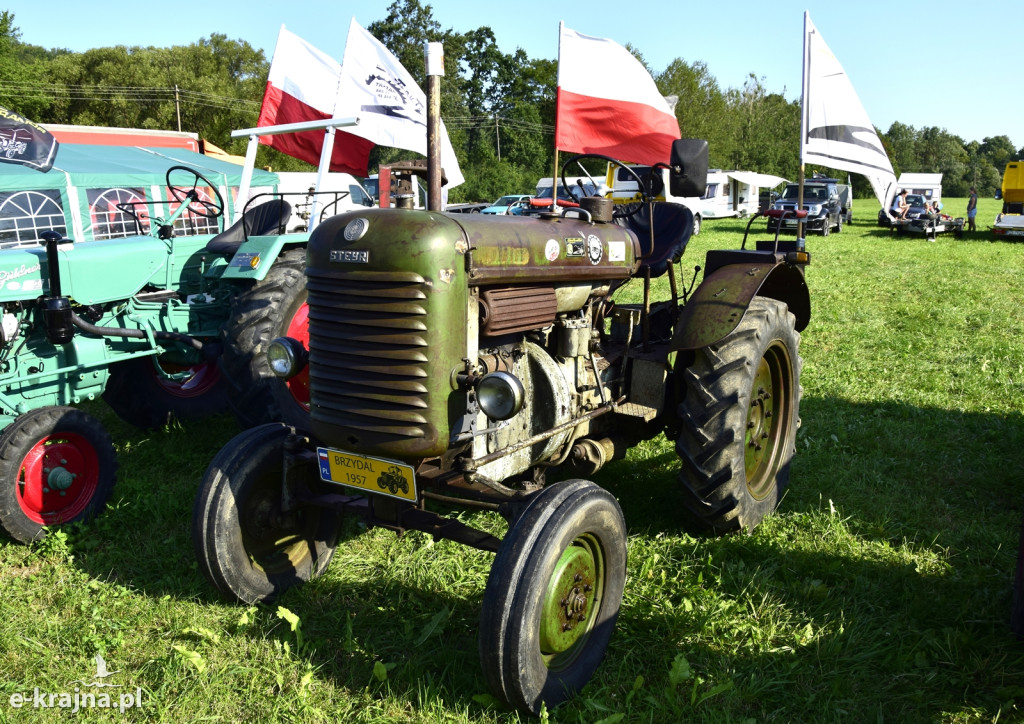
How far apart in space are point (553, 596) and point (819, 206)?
22.0 metres

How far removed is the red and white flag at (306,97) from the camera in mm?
7363

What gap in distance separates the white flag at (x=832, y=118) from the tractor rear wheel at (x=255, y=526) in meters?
4.56

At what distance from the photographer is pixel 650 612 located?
314cm

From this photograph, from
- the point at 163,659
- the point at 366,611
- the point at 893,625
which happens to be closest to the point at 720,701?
the point at 893,625

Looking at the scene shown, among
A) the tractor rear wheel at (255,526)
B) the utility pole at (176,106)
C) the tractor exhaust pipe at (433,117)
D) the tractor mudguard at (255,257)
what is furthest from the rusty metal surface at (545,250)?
the utility pole at (176,106)

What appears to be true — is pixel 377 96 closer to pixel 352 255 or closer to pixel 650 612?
pixel 352 255

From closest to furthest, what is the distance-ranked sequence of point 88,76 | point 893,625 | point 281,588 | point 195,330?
point 893,625 → point 281,588 → point 195,330 → point 88,76

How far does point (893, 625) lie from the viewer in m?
3.04

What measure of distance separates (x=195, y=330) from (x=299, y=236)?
3.27 ft

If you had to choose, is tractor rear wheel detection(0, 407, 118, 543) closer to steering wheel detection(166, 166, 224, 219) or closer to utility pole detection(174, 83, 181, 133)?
steering wheel detection(166, 166, 224, 219)

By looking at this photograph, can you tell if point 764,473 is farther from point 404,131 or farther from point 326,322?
point 404,131

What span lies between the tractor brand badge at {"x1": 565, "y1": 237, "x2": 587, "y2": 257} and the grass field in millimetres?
1441

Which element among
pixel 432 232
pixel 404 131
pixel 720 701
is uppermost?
pixel 404 131

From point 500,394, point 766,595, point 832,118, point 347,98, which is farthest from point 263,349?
point 832,118
